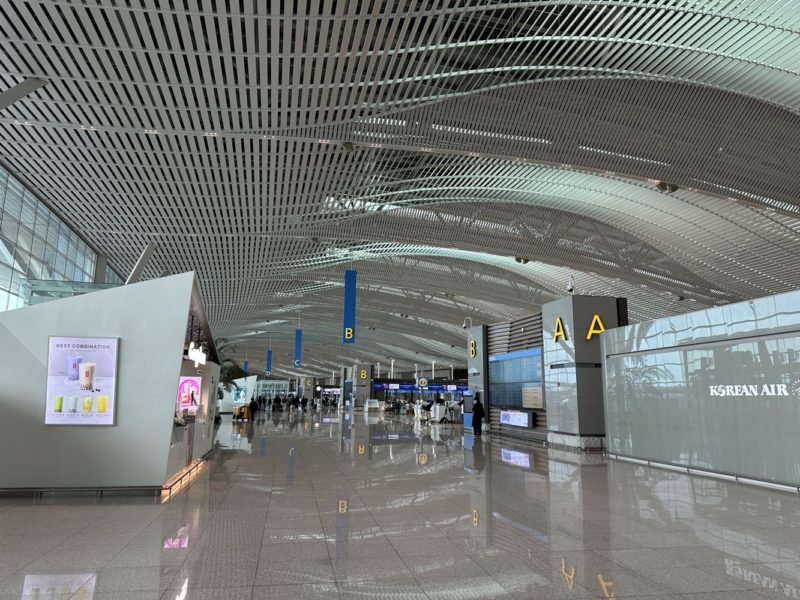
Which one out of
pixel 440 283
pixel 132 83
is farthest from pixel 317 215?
pixel 440 283

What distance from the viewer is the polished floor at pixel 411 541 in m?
4.09

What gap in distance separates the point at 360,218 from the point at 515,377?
27.9 feet

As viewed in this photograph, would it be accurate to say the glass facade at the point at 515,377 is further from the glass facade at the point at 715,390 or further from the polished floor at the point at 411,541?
the polished floor at the point at 411,541

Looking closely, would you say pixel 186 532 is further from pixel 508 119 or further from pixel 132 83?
pixel 508 119

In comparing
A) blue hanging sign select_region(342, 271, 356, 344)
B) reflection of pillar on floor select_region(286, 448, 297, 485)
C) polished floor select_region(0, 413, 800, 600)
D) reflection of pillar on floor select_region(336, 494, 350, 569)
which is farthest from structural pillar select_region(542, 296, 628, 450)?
blue hanging sign select_region(342, 271, 356, 344)

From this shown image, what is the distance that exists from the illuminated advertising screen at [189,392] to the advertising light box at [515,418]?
10386mm

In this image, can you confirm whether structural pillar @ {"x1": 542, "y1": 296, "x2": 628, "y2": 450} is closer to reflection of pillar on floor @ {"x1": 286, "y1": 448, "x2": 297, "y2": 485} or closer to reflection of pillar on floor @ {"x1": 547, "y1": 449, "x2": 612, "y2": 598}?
reflection of pillar on floor @ {"x1": 547, "y1": 449, "x2": 612, "y2": 598}

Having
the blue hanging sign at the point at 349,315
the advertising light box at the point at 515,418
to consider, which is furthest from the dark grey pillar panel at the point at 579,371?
the blue hanging sign at the point at 349,315

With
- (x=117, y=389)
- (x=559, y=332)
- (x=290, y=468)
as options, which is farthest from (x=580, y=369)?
(x=117, y=389)

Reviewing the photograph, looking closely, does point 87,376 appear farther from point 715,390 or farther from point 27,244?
point 27,244

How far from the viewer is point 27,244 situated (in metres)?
16.4

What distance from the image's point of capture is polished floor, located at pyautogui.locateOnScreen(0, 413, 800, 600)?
13.4 feet

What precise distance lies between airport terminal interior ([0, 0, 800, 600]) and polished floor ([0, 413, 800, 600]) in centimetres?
4

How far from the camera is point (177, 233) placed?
67.0 ft
